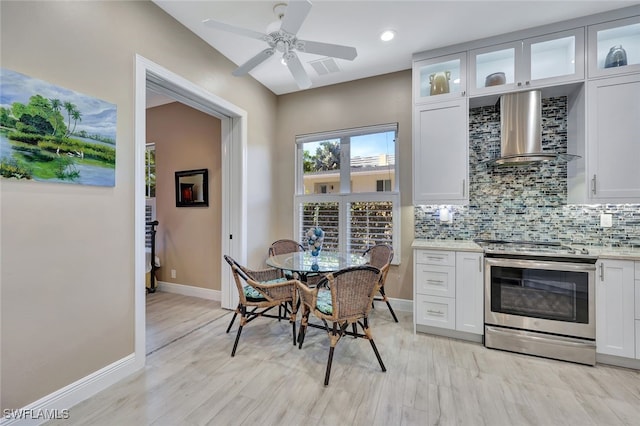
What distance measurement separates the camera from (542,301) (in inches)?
95.9

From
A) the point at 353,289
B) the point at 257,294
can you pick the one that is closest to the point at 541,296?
the point at 353,289

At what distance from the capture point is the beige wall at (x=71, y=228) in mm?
1540

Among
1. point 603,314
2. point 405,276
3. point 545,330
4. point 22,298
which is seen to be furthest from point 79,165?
point 603,314

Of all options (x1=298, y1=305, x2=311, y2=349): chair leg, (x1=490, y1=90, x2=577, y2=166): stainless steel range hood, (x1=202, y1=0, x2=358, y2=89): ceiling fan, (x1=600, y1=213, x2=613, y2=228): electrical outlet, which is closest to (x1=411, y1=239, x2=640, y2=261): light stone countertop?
(x1=600, y1=213, x2=613, y2=228): electrical outlet

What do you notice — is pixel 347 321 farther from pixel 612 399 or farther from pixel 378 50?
pixel 378 50

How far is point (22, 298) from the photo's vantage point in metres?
1.57

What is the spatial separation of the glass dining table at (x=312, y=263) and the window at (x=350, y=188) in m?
0.80

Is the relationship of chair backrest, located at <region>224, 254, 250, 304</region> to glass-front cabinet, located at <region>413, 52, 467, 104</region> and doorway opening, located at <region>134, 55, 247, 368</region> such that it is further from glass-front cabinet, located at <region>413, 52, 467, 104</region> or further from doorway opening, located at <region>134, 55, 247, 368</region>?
glass-front cabinet, located at <region>413, 52, 467, 104</region>

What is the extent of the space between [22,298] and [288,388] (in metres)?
1.73

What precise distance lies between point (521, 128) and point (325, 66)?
7.46 ft

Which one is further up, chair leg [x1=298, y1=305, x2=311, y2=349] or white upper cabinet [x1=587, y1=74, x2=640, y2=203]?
white upper cabinet [x1=587, y1=74, x2=640, y2=203]

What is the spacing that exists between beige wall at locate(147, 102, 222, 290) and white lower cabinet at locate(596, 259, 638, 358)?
412cm

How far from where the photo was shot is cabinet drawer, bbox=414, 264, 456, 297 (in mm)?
2723

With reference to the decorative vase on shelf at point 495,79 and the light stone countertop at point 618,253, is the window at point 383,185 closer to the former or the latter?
the decorative vase on shelf at point 495,79
